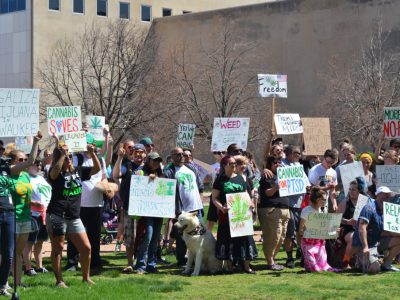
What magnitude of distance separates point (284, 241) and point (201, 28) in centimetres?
3833

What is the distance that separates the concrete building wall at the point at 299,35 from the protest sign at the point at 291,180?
31556 millimetres

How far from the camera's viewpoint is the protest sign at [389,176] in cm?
1302

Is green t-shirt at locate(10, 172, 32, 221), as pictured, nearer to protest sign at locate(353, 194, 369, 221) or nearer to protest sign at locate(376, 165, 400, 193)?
protest sign at locate(353, 194, 369, 221)

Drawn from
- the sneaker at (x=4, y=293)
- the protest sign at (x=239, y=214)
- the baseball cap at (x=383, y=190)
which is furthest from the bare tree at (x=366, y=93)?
the sneaker at (x=4, y=293)

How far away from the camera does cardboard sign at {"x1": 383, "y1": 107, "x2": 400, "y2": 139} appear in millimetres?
14773

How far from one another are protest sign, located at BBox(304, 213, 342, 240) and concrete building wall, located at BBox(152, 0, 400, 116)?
105 feet

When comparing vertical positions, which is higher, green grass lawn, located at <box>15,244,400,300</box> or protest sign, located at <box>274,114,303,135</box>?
protest sign, located at <box>274,114,303,135</box>

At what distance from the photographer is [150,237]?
41.3 ft

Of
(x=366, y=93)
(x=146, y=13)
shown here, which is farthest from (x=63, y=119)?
(x=146, y=13)

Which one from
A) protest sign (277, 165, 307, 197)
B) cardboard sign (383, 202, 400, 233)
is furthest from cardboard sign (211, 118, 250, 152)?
cardboard sign (383, 202, 400, 233)

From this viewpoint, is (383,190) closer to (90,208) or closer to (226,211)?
(226,211)

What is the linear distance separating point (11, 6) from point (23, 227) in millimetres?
45166

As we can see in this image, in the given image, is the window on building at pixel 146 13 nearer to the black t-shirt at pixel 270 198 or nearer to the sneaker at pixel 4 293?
the black t-shirt at pixel 270 198

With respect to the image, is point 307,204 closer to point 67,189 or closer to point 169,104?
point 67,189
